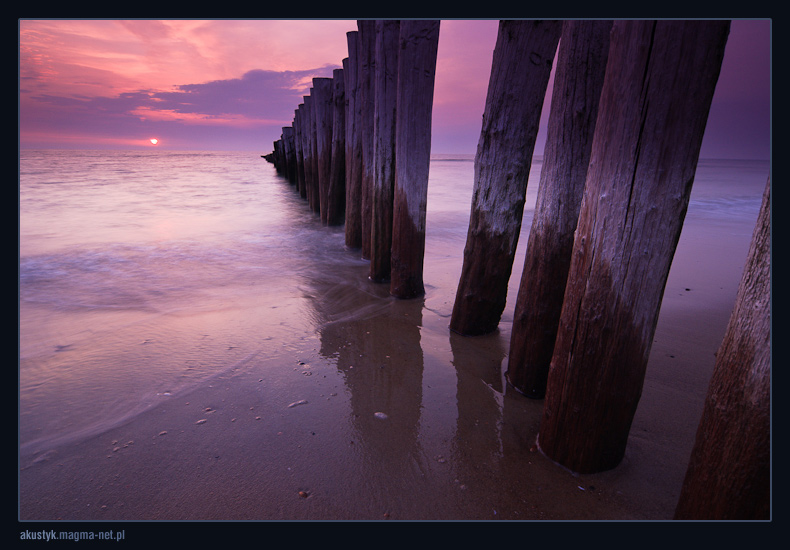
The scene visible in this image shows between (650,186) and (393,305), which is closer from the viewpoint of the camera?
(650,186)

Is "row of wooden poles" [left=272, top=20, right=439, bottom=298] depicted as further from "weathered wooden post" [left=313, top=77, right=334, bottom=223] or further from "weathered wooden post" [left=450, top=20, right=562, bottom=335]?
"weathered wooden post" [left=313, top=77, right=334, bottom=223]

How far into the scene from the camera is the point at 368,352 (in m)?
3.31

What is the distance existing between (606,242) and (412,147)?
2.70 meters

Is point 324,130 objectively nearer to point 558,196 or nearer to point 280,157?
point 558,196

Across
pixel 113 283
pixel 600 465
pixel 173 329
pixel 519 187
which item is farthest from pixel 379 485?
pixel 113 283

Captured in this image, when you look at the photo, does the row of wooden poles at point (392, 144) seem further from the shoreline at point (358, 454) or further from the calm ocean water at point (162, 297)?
the shoreline at point (358, 454)

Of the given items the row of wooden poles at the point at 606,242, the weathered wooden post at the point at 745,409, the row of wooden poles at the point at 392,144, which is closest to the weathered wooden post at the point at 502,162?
the row of wooden poles at the point at 606,242

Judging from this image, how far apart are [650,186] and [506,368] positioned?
5.79ft

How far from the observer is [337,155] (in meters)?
7.88

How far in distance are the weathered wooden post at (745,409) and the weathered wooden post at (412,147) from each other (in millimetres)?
A: 2765

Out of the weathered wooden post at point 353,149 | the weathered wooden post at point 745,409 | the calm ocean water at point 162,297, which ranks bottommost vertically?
the calm ocean water at point 162,297

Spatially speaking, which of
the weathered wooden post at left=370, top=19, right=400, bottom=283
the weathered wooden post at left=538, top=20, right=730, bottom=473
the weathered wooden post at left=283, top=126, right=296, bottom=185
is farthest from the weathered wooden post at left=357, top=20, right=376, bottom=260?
→ the weathered wooden post at left=283, top=126, right=296, bottom=185

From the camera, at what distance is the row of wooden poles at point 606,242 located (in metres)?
1.30
